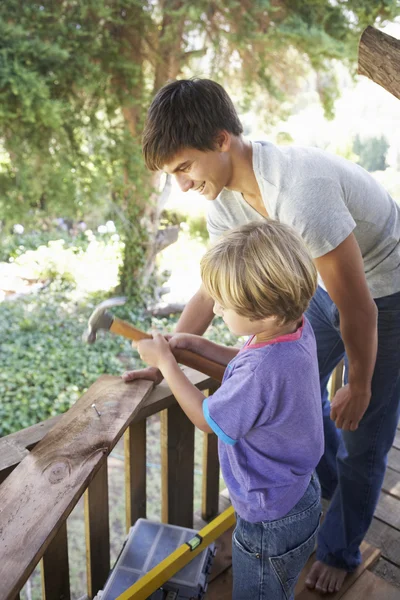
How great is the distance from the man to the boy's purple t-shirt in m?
0.22

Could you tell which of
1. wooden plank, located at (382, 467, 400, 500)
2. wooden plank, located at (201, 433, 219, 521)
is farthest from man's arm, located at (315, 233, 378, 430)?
wooden plank, located at (382, 467, 400, 500)

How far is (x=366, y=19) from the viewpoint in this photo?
5016 millimetres

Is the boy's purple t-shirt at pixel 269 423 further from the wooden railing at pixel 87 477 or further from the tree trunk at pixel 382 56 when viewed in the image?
the tree trunk at pixel 382 56

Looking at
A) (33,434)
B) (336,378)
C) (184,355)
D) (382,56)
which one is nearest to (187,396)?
(184,355)

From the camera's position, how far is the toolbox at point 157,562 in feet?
4.77

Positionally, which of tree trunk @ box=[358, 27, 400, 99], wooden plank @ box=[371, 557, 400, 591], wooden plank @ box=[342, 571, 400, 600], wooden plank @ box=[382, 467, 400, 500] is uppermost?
tree trunk @ box=[358, 27, 400, 99]

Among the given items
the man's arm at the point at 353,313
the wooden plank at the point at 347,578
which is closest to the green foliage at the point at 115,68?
the man's arm at the point at 353,313

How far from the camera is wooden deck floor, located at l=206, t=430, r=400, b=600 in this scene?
1579mm

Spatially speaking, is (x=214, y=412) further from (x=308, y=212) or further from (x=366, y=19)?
(x=366, y=19)

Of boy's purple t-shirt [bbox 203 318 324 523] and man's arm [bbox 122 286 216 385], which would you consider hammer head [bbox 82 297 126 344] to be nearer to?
man's arm [bbox 122 286 216 385]

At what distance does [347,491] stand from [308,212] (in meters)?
0.96

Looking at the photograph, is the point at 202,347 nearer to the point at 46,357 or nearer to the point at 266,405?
the point at 266,405

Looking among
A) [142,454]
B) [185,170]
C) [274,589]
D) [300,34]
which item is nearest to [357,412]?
[274,589]

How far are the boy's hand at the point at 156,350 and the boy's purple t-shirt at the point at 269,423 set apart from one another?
27 centimetres
